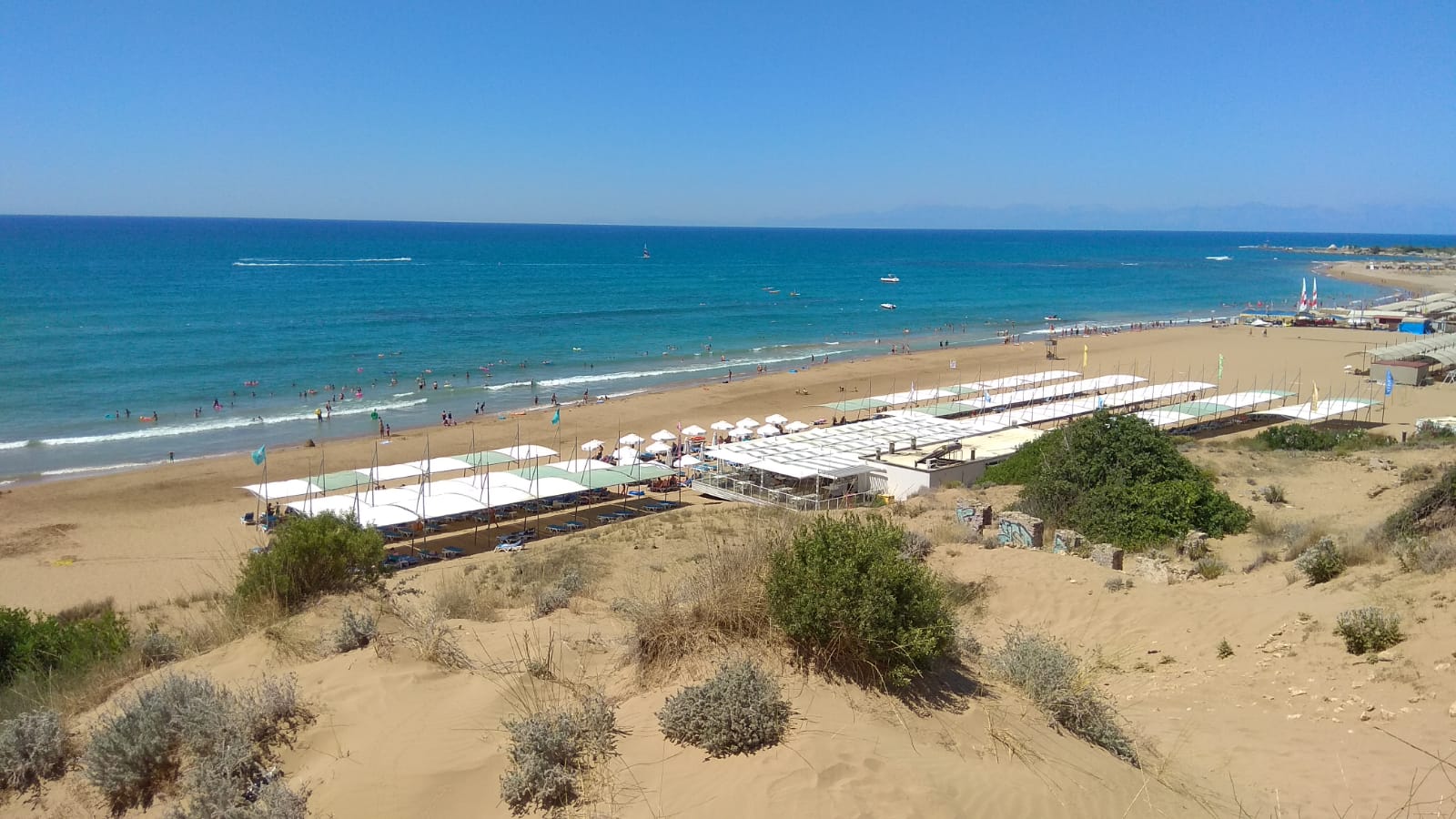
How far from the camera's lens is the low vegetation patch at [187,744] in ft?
15.3

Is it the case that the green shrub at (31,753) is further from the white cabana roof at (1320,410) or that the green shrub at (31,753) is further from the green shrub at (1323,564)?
the white cabana roof at (1320,410)

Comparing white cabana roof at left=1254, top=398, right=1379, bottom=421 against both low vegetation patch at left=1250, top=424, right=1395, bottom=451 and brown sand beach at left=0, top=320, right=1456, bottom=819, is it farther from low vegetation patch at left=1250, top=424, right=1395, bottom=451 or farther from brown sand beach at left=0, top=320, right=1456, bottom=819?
brown sand beach at left=0, top=320, right=1456, bottom=819

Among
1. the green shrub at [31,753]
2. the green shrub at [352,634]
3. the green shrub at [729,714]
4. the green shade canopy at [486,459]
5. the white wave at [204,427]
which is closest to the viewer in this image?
the green shrub at [729,714]

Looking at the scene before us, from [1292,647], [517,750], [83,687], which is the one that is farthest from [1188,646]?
[83,687]

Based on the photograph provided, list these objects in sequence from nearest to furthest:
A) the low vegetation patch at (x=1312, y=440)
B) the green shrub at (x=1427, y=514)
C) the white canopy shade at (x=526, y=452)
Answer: the green shrub at (x=1427, y=514), the low vegetation patch at (x=1312, y=440), the white canopy shade at (x=526, y=452)

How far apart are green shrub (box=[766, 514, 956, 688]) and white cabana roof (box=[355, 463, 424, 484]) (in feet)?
63.6

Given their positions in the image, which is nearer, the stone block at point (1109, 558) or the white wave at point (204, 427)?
the stone block at point (1109, 558)

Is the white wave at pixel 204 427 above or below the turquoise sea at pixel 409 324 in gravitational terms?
below

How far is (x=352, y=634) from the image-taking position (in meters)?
6.36

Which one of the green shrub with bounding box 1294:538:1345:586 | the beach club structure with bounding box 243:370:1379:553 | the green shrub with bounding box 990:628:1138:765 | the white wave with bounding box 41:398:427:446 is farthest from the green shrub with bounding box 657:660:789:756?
the white wave with bounding box 41:398:427:446

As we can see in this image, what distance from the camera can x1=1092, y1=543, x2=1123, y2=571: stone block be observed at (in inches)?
492

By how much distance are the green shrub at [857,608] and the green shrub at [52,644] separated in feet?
20.2

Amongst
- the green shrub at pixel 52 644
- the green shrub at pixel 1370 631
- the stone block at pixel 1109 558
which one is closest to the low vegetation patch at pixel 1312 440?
the stone block at pixel 1109 558

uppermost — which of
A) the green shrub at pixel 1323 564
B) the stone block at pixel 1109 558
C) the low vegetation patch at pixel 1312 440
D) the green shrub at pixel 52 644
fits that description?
the green shrub at pixel 1323 564
